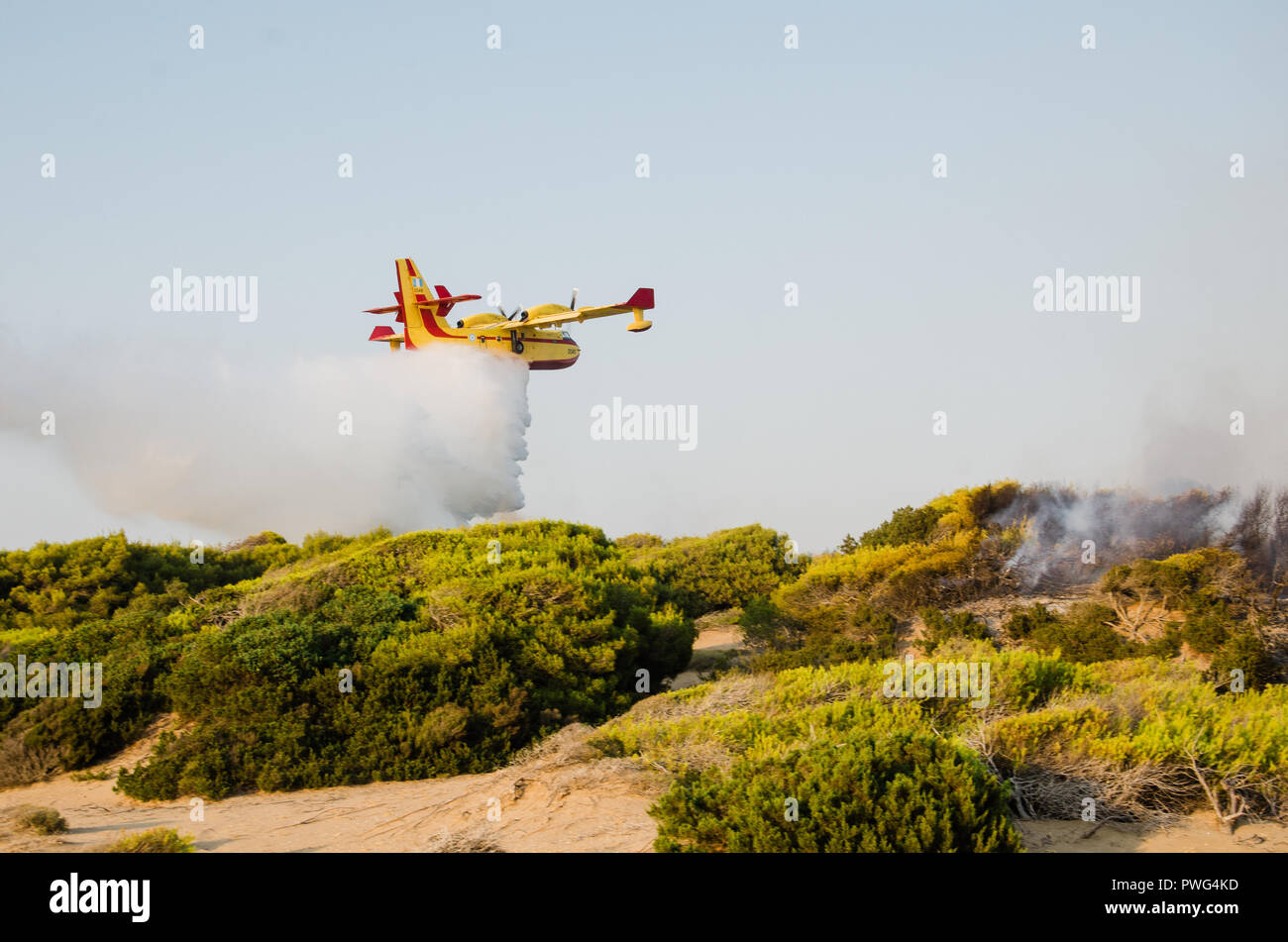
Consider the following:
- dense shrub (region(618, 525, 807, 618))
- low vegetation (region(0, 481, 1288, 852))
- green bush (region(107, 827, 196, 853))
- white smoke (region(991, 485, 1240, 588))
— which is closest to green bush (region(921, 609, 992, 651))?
low vegetation (region(0, 481, 1288, 852))

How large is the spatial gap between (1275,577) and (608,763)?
54.7 feet

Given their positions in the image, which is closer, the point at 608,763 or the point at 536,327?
the point at 608,763

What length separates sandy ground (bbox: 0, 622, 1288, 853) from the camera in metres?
13.0

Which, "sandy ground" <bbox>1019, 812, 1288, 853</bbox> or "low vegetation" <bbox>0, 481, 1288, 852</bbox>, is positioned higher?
"low vegetation" <bbox>0, 481, 1288, 852</bbox>

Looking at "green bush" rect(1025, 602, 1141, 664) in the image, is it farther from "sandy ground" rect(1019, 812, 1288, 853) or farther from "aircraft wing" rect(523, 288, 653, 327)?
"aircraft wing" rect(523, 288, 653, 327)

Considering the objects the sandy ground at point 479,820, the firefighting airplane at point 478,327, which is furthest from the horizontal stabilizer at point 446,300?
the sandy ground at point 479,820

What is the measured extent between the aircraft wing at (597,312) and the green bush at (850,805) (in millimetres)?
30354

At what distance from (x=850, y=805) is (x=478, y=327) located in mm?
38527

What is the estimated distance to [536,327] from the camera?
47062 mm

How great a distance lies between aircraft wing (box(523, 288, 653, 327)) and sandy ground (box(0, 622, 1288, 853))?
26.4 m

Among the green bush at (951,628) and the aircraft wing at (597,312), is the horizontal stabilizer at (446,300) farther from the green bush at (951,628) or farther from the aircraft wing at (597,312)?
the green bush at (951,628)

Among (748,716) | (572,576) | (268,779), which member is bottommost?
(268,779)
